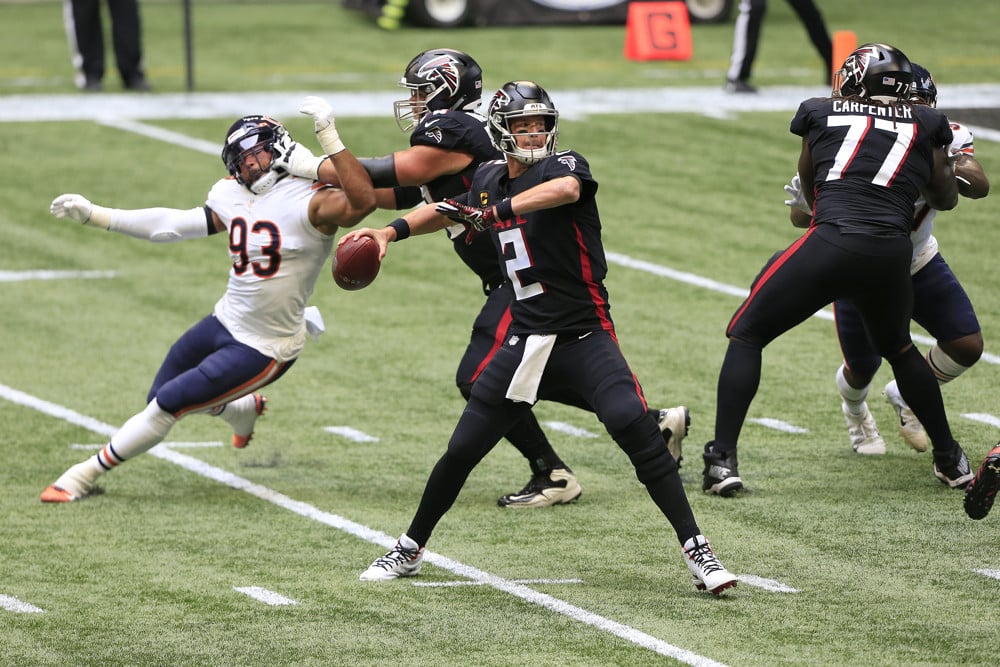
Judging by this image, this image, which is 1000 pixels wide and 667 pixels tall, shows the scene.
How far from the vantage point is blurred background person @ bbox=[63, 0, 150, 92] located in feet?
52.6

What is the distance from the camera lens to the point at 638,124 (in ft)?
50.6

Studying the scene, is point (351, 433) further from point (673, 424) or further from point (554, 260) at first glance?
point (554, 260)

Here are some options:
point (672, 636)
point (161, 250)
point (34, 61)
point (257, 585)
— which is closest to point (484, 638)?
point (672, 636)

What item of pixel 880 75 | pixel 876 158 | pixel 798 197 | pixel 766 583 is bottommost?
pixel 766 583

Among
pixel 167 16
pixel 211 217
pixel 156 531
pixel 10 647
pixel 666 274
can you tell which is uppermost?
pixel 211 217

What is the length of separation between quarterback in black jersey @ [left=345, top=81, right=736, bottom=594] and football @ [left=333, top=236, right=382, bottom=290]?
1.37 feet

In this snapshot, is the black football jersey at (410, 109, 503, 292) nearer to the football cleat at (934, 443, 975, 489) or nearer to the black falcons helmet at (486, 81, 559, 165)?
the black falcons helmet at (486, 81, 559, 165)

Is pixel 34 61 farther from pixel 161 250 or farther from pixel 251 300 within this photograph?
pixel 251 300

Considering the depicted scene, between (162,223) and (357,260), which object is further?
(162,223)

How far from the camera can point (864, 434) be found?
7848 millimetres

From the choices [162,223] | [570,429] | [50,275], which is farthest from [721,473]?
[50,275]

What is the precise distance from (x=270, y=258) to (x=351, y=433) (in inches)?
56.0

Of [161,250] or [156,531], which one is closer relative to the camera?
[156,531]

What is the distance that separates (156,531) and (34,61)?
42.7 ft
